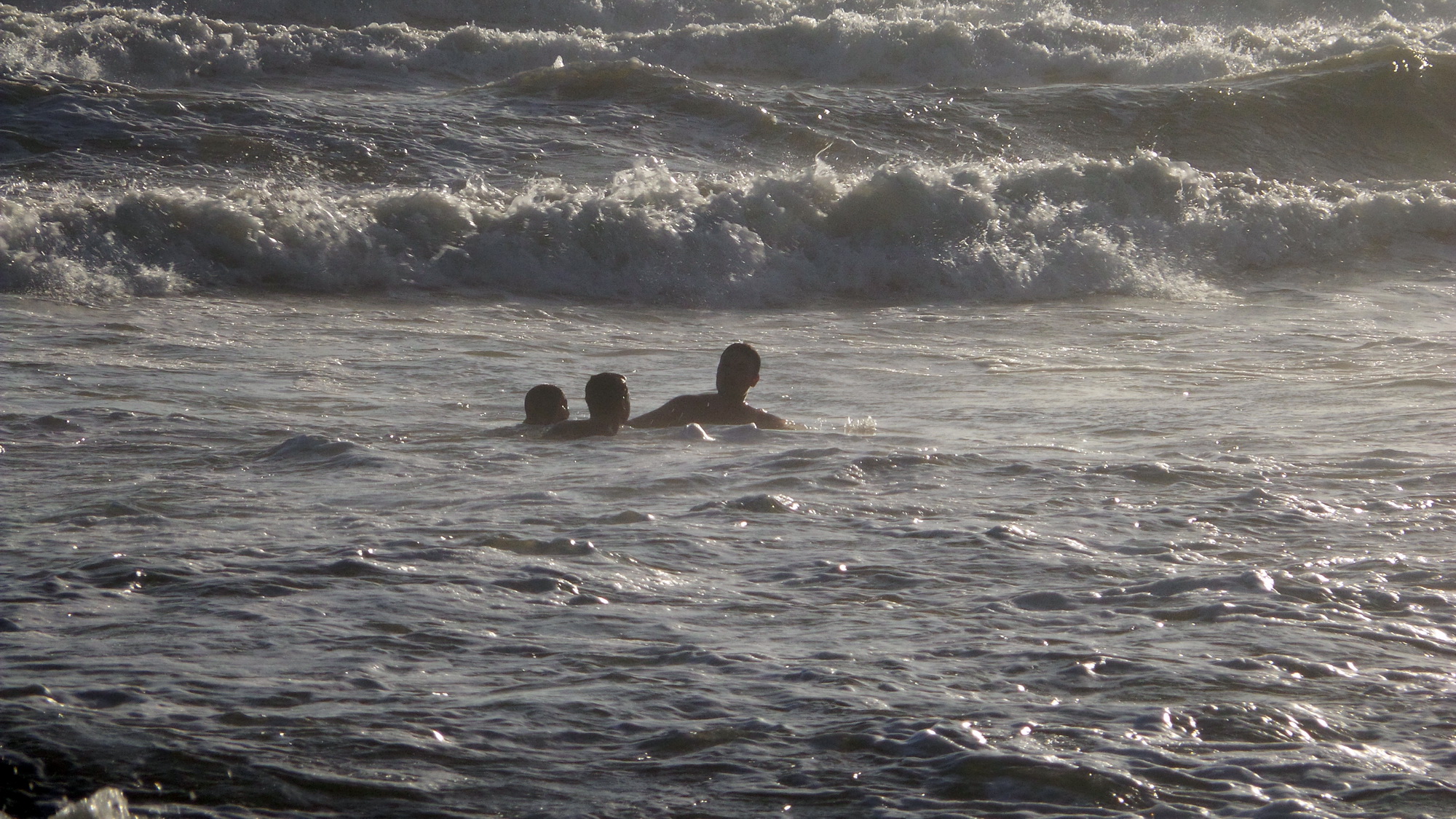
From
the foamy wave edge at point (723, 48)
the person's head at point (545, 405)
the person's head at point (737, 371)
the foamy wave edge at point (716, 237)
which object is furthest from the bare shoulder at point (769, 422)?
the foamy wave edge at point (723, 48)

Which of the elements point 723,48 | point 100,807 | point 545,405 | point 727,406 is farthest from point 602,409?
point 723,48

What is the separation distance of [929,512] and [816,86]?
14.8 metres

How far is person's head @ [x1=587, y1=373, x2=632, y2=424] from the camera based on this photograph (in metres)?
6.09

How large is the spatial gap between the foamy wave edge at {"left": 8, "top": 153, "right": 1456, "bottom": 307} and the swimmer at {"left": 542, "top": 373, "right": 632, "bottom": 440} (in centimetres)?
490

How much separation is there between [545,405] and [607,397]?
32 centimetres

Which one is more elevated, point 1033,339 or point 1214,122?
point 1214,122

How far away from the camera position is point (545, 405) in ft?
20.5

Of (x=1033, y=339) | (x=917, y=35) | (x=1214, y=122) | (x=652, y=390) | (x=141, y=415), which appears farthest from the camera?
(x=917, y=35)

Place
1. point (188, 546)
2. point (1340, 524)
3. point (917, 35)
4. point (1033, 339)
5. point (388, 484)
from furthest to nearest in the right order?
point (917, 35), point (1033, 339), point (388, 484), point (1340, 524), point (188, 546)

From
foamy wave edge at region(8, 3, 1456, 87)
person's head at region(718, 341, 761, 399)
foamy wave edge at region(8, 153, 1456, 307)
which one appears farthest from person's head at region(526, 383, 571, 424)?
foamy wave edge at region(8, 3, 1456, 87)

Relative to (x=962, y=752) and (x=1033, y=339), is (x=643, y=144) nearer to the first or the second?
(x=1033, y=339)

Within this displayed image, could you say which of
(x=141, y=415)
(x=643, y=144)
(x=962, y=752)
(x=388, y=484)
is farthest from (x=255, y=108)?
(x=962, y=752)

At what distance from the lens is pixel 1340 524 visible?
4.35m

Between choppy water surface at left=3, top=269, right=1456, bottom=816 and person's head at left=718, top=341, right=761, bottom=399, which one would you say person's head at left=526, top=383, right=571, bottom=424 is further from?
person's head at left=718, top=341, right=761, bottom=399
